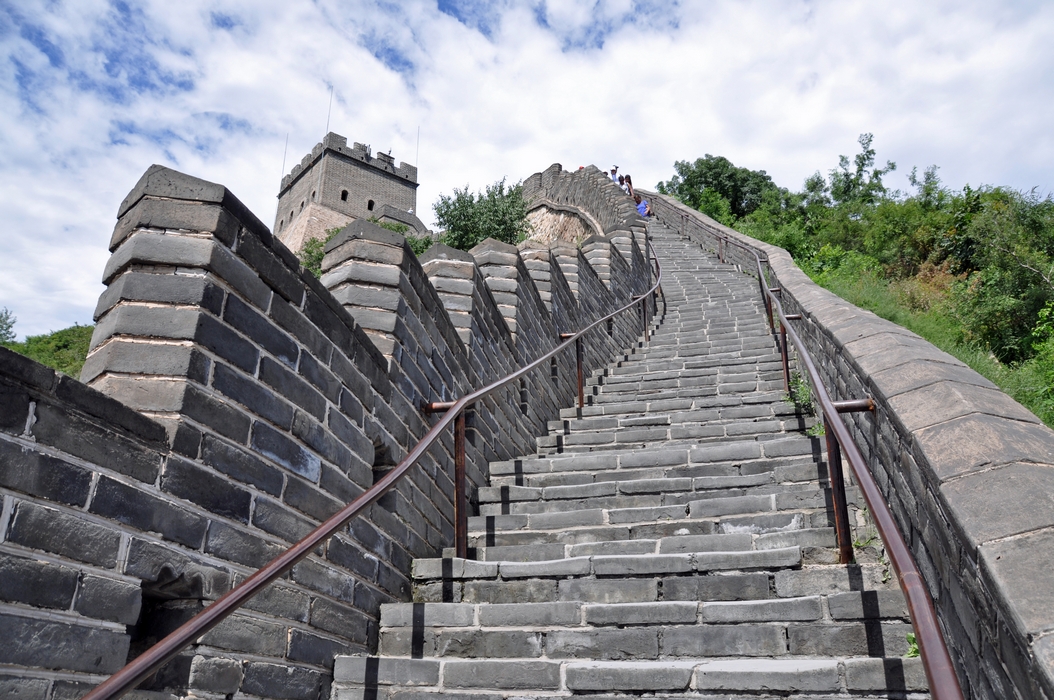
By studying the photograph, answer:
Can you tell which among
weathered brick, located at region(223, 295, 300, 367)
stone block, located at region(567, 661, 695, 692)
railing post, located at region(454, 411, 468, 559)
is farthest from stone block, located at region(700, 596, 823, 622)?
weathered brick, located at region(223, 295, 300, 367)

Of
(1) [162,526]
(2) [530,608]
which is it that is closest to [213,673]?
(1) [162,526]

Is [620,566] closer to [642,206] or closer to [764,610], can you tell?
[764,610]

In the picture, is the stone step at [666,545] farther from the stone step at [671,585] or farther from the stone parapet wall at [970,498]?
the stone parapet wall at [970,498]

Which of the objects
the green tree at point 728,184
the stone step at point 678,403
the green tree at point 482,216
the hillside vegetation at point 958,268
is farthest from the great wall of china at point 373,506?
the green tree at point 728,184

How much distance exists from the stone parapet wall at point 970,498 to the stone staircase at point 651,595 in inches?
16.0

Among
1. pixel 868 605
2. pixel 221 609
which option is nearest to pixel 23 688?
pixel 221 609

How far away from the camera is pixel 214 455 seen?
7.39ft

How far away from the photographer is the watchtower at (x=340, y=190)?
45.5 meters

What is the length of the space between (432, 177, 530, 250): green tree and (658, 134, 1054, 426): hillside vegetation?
6168mm

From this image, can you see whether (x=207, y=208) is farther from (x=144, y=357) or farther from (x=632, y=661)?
(x=632, y=661)

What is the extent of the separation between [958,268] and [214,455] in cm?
1494

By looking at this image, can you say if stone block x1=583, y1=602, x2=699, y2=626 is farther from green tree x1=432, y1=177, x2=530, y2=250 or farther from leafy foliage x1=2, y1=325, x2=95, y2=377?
leafy foliage x1=2, y1=325, x2=95, y2=377

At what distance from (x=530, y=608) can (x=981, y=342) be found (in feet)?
33.0

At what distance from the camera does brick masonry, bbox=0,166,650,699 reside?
1.66 metres
